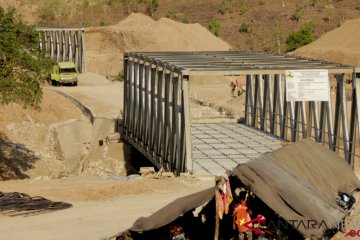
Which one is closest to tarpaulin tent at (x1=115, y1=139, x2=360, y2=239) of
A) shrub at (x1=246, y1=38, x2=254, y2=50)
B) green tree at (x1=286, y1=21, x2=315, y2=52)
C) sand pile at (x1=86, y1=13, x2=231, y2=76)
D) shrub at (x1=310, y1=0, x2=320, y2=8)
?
sand pile at (x1=86, y1=13, x2=231, y2=76)

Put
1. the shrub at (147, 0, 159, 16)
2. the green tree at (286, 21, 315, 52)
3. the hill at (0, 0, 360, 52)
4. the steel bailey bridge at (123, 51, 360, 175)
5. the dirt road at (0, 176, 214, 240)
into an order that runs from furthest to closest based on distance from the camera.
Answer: the shrub at (147, 0, 159, 16) → the hill at (0, 0, 360, 52) → the green tree at (286, 21, 315, 52) → the steel bailey bridge at (123, 51, 360, 175) → the dirt road at (0, 176, 214, 240)

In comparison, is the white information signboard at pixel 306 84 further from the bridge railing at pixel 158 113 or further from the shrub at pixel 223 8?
the shrub at pixel 223 8

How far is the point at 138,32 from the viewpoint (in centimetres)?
7581

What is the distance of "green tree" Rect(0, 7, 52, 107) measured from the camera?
27453 millimetres

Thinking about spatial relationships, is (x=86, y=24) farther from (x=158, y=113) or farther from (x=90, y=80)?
(x=158, y=113)

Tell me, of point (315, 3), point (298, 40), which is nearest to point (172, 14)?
point (315, 3)

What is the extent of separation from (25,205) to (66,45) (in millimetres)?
51345

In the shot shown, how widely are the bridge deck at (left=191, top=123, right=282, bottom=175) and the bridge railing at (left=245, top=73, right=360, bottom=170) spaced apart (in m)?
0.74

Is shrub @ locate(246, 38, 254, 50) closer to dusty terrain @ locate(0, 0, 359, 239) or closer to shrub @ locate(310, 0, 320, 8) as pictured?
dusty terrain @ locate(0, 0, 359, 239)

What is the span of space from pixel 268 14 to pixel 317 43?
100ft

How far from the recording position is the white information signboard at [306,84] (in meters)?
25.3

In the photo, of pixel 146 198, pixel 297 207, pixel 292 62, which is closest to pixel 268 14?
pixel 292 62

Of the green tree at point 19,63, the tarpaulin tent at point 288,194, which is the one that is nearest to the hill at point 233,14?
the green tree at point 19,63

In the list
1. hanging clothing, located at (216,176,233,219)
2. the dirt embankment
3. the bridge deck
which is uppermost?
hanging clothing, located at (216,176,233,219)
